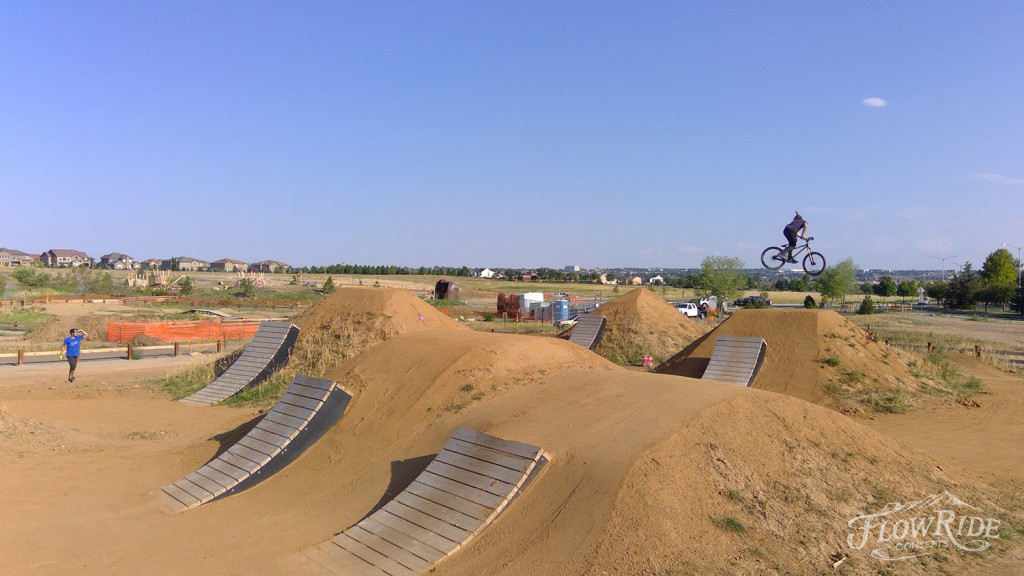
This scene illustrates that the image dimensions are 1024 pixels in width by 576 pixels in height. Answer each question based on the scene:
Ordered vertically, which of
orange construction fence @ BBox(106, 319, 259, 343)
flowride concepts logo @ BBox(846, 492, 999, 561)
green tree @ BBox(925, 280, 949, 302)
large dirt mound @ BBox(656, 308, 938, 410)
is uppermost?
green tree @ BBox(925, 280, 949, 302)

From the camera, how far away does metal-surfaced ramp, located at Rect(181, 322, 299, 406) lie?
1772cm

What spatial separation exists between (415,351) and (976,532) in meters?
8.81

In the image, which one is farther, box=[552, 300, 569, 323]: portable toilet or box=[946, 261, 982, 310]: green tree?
box=[946, 261, 982, 310]: green tree


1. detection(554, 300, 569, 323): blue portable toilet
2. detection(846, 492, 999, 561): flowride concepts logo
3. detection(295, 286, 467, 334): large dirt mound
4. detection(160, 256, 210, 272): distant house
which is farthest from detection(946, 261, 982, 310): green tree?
detection(160, 256, 210, 272): distant house

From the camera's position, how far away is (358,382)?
12.0 metres

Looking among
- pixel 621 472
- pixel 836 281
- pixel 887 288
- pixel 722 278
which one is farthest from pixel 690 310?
pixel 887 288

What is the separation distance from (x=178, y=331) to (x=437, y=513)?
29.1 metres

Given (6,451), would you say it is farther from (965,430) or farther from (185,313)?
(185,313)

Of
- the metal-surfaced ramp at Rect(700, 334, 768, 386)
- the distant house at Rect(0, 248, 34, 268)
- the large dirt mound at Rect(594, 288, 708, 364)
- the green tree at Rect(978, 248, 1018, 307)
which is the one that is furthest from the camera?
the distant house at Rect(0, 248, 34, 268)

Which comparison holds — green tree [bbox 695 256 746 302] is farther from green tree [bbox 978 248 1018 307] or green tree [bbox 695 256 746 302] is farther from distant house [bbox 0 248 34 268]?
distant house [bbox 0 248 34 268]

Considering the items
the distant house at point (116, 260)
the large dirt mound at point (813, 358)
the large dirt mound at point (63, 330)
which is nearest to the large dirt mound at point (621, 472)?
the large dirt mound at point (813, 358)

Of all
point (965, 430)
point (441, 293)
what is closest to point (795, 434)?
point (965, 430)

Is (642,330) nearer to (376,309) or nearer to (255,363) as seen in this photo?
(376,309)

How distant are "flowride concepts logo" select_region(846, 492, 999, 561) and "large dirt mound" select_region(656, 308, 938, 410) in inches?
334
